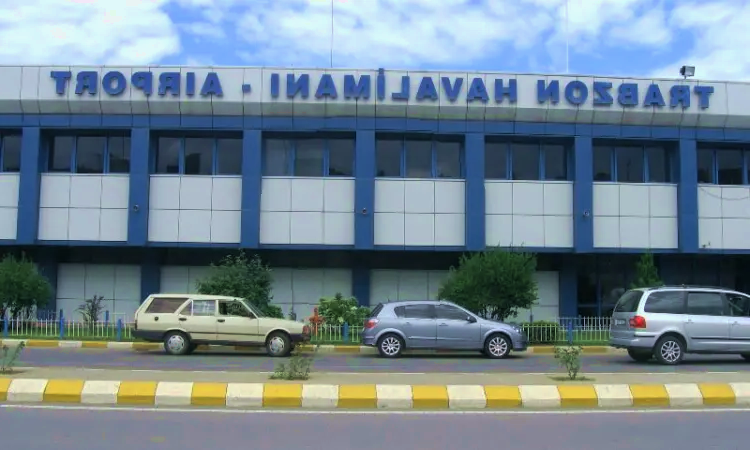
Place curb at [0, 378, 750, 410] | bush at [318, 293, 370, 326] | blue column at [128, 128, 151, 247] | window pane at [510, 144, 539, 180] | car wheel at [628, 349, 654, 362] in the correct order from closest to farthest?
curb at [0, 378, 750, 410] < car wheel at [628, 349, 654, 362] < bush at [318, 293, 370, 326] < blue column at [128, 128, 151, 247] < window pane at [510, 144, 539, 180]

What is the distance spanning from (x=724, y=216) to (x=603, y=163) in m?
5.09

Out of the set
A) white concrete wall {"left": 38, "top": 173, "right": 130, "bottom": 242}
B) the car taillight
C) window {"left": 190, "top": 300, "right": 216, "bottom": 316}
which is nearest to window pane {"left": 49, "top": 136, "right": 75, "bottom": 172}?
white concrete wall {"left": 38, "top": 173, "right": 130, "bottom": 242}

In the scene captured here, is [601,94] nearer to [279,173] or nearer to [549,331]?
[549,331]

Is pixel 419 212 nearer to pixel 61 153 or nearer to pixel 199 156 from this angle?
pixel 199 156

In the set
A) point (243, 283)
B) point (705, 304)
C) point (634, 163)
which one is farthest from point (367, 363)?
point (634, 163)

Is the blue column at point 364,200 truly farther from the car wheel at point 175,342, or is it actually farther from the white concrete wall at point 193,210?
the car wheel at point 175,342

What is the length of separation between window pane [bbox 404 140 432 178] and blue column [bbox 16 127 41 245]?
1418 centimetres

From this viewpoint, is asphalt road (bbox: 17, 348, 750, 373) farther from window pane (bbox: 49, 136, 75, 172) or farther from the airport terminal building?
window pane (bbox: 49, 136, 75, 172)

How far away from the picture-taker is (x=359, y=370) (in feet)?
50.2

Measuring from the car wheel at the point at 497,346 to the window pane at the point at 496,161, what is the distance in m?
10.8

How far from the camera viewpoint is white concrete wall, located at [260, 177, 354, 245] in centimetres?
2744

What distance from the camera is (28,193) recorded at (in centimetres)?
2712

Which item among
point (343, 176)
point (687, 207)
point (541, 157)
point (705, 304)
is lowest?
point (705, 304)

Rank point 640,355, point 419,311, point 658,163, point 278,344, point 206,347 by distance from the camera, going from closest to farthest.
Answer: point 640,355 → point 278,344 → point 419,311 → point 206,347 → point 658,163
